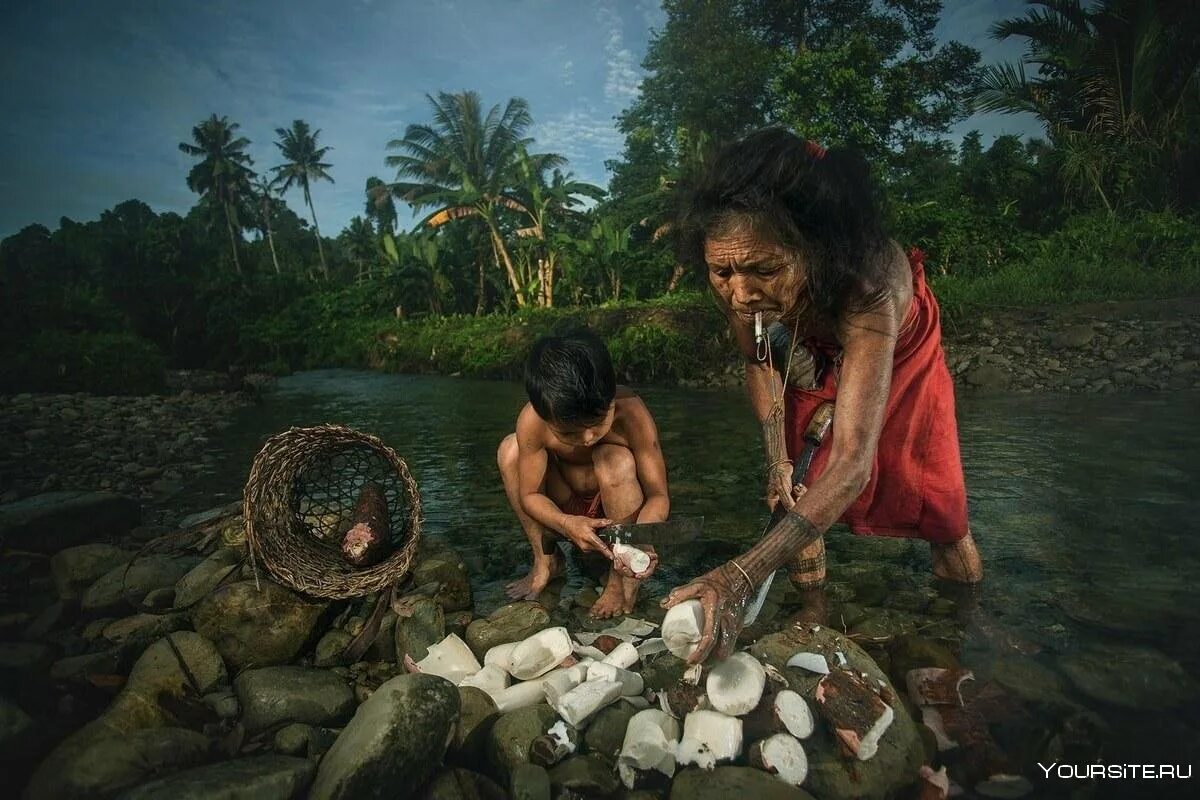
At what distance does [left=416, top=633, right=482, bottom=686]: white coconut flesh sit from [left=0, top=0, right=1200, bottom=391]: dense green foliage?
5.29ft

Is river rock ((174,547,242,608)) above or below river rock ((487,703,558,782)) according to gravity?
above

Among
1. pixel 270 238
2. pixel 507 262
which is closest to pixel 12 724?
pixel 507 262

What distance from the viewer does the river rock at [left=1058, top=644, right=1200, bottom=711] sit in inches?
80.2

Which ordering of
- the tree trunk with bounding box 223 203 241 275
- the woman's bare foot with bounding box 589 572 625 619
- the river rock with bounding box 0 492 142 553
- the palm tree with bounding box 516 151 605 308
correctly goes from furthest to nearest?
the tree trunk with bounding box 223 203 241 275
the palm tree with bounding box 516 151 605 308
the river rock with bounding box 0 492 142 553
the woman's bare foot with bounding box 589 572 625 619

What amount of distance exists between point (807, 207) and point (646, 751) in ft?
5.29

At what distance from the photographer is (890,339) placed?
87.3 inches

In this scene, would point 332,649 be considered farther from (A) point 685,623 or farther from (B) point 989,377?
(B) point 989,377

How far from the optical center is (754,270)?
213 cm

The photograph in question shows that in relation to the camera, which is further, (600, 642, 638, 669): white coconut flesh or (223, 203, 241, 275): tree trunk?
(223, 203, 241, 275): tree trunk

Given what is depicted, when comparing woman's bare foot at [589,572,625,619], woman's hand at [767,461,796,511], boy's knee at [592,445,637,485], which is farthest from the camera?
boy's knee at [592,445,637,485]

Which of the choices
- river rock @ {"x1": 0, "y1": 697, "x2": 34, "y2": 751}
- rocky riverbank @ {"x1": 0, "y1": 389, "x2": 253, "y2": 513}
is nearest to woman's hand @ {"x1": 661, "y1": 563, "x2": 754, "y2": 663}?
river rock @ {"x1": 0, "y1": 697, "x2": 34, "y2": 751}

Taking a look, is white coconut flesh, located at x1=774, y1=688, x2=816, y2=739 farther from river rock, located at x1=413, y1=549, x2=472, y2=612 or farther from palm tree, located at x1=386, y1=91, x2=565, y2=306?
palm tree, located at x1=386, y1=91, x2=565, y2=306

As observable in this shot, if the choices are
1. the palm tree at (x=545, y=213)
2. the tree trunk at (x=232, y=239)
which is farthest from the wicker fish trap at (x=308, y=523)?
the tree trunk at (x=232, y=239)

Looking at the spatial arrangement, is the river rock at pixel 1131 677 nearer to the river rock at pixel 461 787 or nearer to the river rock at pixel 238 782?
the river rock at pixel 461 787
